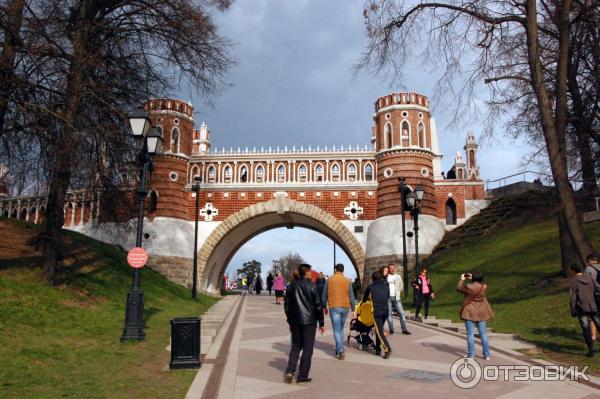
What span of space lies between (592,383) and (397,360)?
2.81m

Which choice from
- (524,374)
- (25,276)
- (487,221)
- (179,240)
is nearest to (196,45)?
(25,276)

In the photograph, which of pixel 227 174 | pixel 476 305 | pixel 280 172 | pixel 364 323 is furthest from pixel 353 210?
pixel 476 305

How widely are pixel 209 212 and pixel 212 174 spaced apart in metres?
2.52

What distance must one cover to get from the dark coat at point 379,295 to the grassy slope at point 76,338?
3.44m

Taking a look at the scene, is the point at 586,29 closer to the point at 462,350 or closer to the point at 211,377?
the point at 462,350

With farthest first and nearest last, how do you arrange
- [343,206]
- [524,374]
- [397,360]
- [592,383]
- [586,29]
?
[343,206] < [586,29] < [397,360] < [524,374] < [592,383]

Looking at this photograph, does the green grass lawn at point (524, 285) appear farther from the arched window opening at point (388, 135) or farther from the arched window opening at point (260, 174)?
the arched window opening at point (260, 174)

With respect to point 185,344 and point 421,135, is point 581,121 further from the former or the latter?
point 421,135

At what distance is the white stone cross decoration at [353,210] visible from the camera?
31.8 m

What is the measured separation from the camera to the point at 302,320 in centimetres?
682

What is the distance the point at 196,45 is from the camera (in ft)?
47.6

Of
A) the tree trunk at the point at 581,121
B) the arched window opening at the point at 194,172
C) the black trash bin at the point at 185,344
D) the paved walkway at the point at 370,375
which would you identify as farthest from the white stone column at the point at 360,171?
the black trash bin at the point at 185,344

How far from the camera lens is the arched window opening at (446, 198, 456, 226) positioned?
3250cm

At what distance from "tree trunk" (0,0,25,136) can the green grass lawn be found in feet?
37.0
